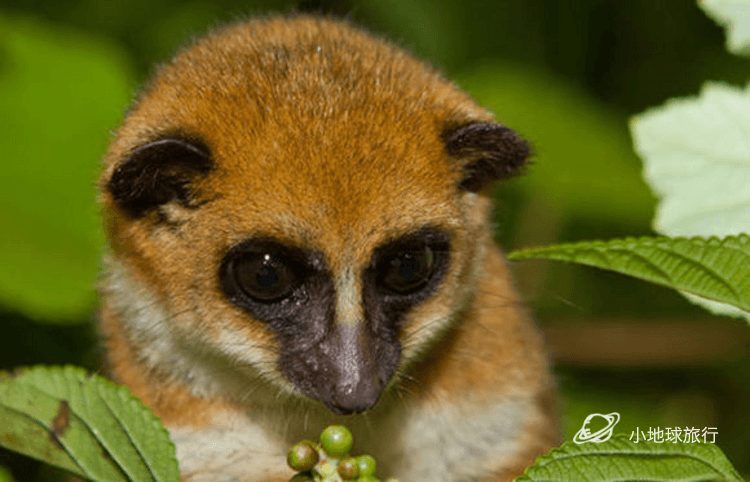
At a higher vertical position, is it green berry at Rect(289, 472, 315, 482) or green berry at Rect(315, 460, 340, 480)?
green berry at Rect(315, 460, 340, 480)

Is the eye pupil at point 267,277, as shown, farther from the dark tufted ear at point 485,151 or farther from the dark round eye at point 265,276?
the dark tufted ear at point 485,151

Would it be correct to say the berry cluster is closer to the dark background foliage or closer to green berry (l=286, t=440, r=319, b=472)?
green berry (l=286, t=440, r=319, b=472)

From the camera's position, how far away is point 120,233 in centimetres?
339

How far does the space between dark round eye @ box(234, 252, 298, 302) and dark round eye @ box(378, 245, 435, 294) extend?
0.84ft

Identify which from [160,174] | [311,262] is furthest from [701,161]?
[160,174]

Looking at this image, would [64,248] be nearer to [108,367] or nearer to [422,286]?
[108,367]

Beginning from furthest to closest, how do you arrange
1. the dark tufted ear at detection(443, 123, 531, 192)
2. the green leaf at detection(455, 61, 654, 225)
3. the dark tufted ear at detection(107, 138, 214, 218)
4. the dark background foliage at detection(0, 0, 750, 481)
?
1. the green leaf at detection(455, 61, 654, 225)
2. the dark background foliage at detection(0, 0, 750, 481)
3. the dark tufted ear at detection(443, 123, 531, 192)
4. the dark tufted ear at detection(107, 138, 214, 218)

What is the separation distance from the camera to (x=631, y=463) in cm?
182

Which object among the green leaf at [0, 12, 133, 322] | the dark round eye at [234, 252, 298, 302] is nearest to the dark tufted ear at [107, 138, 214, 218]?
the dark round eye at [234, 252, 298, 302]

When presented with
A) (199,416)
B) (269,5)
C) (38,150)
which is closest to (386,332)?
(199,416)

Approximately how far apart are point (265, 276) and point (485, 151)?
78 centimetres

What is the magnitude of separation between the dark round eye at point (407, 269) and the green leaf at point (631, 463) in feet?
4.43

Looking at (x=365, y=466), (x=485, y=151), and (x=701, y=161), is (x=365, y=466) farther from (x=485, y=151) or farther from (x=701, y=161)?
(x=485, y=151)

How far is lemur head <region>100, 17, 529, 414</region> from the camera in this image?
2.98 m
